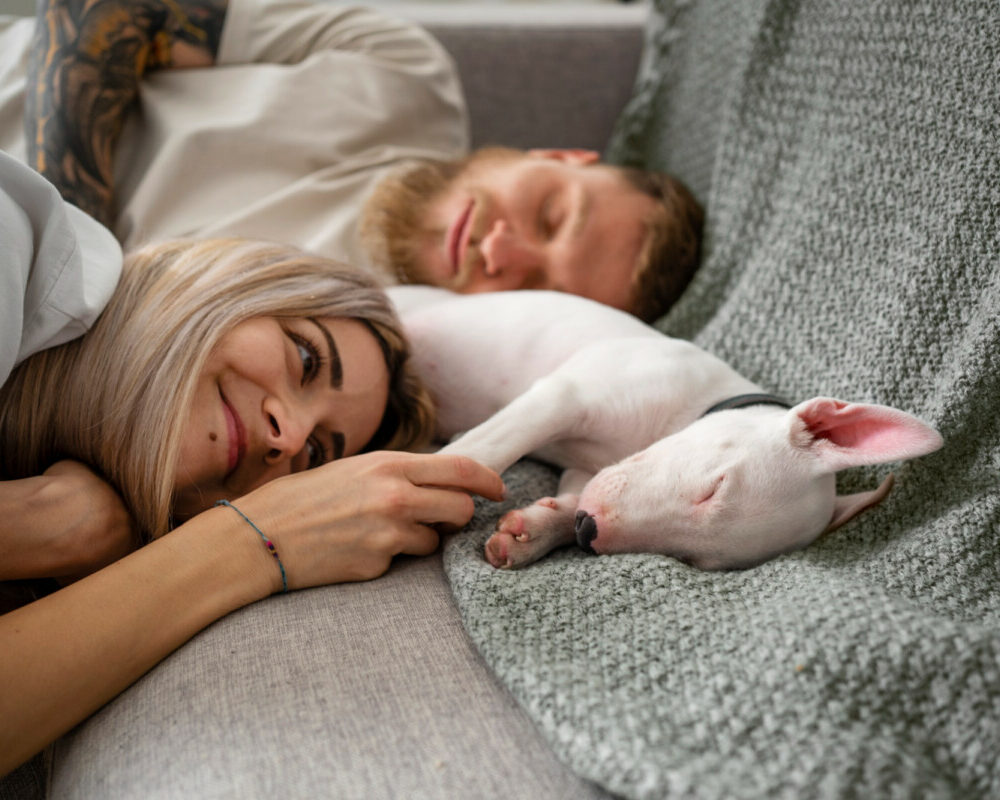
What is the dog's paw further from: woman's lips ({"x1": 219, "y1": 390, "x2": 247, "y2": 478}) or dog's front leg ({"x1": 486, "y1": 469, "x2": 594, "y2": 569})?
woman's lips ({"x1": 219, "y1": 390, "x2": 247, "y2": 478})

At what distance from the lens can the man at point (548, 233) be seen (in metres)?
1.60

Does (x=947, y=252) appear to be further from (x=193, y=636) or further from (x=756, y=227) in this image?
(x=193, y=636)

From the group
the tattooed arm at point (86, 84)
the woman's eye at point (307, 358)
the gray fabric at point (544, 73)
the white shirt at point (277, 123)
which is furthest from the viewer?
the gray fabric at point (544, 73)

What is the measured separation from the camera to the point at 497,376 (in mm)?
1374

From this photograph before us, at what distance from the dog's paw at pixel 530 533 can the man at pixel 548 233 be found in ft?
2.15

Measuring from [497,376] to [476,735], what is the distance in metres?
0.72

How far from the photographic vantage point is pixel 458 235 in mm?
1646

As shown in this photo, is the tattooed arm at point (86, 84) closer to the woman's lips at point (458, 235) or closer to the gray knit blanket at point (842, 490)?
the woman's lips at point (458, 235)

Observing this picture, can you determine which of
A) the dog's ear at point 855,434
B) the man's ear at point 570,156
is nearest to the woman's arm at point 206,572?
the dog's ear at point 855,434

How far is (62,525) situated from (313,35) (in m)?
1.39

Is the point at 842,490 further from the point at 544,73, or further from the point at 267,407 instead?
the point at 544,73

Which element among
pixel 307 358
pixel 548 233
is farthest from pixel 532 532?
pixel 548 233

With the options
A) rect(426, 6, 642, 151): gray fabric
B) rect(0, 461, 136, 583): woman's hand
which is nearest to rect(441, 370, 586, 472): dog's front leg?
rect(0, 461, 136, 583): woman's hand

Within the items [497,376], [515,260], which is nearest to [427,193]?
[515,260]
